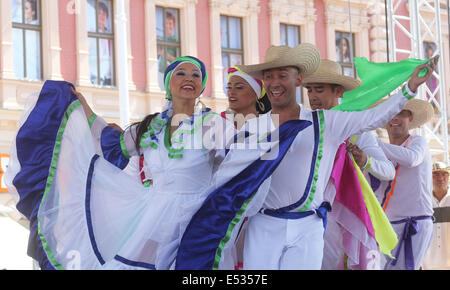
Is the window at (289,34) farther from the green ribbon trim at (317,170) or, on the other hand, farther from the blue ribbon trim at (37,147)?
the green ribbon trim at (317,170)

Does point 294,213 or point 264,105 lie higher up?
point 264,105

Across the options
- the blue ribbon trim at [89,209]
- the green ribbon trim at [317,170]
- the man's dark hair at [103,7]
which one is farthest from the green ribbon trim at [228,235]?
the man's dark hair at [103,7]

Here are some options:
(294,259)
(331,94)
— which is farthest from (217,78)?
(294,259)

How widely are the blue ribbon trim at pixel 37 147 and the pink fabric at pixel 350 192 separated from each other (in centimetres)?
167

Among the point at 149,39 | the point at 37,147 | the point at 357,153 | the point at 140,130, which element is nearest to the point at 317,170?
the point at 357,153

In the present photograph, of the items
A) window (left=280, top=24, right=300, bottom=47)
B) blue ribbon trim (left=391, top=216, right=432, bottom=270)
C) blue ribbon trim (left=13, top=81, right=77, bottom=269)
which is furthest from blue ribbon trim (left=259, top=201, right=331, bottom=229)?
window (left=280, top=24, right=300, bottom=47)

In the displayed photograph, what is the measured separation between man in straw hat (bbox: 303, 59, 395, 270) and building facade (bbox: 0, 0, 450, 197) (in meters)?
9.28

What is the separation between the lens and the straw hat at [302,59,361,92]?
5.18 meters

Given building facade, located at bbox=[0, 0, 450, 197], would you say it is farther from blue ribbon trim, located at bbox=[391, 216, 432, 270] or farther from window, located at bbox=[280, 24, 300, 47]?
blue ribbon trim, located at bbox=[391, 216, 432, 270]

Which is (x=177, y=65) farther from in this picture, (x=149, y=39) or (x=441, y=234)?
(x=149, y=39)

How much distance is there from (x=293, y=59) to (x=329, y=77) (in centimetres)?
77

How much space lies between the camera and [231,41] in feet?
62.5

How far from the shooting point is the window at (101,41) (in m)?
16.9
